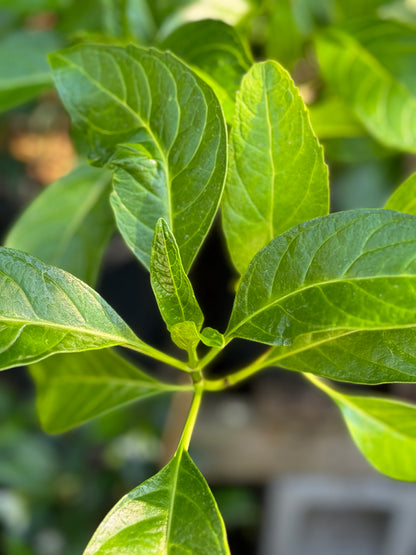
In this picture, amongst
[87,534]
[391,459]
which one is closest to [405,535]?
[87,534]

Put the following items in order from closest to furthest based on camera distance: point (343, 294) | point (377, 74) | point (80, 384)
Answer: point (343, 294) → point (80, 384) → point (377, 74)

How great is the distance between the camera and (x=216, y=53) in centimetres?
56

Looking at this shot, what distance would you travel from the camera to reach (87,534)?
1734mm

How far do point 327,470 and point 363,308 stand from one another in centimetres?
120

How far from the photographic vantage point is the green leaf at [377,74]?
686 mm

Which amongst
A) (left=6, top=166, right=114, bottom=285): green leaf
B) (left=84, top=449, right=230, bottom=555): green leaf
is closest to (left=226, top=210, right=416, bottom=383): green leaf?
(left=84, top=449, right=230, bottom=555): green leaf

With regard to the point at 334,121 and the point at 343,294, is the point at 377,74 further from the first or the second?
the point at 343,294

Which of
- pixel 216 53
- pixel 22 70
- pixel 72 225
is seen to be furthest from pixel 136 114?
pixel 22 70

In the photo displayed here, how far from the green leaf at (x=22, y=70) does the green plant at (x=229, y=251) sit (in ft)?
0.88

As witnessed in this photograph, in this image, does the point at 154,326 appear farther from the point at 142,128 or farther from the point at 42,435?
the point at 142,128

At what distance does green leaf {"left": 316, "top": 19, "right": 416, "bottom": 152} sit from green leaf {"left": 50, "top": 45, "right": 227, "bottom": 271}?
12.8 inches

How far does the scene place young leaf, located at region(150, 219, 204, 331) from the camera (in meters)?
0.37

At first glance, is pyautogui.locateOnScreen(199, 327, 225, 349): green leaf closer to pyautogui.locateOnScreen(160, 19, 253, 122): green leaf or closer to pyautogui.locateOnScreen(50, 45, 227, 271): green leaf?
pyautogui.locateOnScreen(50, 45, 227, 271): green leaf

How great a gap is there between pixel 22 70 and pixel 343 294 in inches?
23.0
